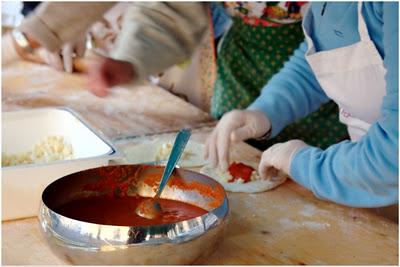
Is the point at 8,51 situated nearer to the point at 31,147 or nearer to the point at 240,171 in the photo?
the point at 31,147

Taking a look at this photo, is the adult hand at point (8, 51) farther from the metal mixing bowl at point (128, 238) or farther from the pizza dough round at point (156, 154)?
→ the metal mixing bowl at point (128, 238)

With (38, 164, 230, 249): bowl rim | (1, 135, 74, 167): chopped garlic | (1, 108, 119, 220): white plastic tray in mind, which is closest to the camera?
(38, 164, 230, 249): bowl rim

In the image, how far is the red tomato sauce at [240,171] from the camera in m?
1.53

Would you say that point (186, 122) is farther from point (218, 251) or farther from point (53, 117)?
point (218, 251)

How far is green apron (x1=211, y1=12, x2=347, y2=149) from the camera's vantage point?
2.15 meters

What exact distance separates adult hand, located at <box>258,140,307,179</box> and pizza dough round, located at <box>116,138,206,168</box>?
0.19m

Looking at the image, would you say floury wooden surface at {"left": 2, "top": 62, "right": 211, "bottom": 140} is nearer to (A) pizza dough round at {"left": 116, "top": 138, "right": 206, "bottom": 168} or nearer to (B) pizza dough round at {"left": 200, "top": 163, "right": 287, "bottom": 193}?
(A) pizza dough round at {"left": 116, "top": 138, "right": 206, "bottom": 168}

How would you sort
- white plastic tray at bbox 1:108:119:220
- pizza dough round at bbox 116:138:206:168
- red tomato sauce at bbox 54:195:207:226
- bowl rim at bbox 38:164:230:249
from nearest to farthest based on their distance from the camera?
bowl rim at bbox 38:164:230:249 < red tomato sauce at bbox 54:195:207:226 < white plastic tray at bbox 1:108:119:220 < pizza dough round at bbox 116:138:206:168

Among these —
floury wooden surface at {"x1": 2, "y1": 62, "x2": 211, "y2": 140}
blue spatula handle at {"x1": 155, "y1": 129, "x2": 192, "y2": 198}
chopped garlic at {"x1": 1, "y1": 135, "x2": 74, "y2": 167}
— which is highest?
blue spatula handle at {"x1": 155, "y1": 129, "x2": 192, "y2": 198}

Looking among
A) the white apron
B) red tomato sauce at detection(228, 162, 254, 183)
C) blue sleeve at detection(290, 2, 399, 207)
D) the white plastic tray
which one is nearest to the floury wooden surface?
the white plastic tray

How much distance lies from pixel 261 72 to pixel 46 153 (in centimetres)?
94

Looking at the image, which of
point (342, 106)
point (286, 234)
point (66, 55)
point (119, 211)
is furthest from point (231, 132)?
Result: point (66, 55)

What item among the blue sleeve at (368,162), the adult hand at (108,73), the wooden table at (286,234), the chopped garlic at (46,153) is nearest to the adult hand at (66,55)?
the adult hand at (108,73)

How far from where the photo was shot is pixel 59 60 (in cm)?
253
